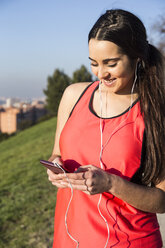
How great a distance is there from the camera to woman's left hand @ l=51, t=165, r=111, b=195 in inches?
59.8

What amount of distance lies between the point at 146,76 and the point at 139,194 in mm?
657

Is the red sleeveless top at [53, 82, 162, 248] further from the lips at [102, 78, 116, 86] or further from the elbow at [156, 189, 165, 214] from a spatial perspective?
the lips at [102, 78, 116, 86]

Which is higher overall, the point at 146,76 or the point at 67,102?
the point at 146,76

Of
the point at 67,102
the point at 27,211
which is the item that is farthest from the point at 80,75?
the point at 67,102

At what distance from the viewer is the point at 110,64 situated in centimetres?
166

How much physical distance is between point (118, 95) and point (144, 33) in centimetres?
37

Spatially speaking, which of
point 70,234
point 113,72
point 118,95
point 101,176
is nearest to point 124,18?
point 113,72

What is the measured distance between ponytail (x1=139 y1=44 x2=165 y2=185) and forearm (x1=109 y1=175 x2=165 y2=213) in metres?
0.07

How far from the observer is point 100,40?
1637 millimetres

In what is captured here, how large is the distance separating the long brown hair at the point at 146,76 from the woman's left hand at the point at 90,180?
0.27 m

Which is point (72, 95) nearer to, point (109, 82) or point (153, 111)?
point (109, 82)

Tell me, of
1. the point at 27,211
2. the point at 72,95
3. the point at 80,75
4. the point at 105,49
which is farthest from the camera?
the point at 80,75

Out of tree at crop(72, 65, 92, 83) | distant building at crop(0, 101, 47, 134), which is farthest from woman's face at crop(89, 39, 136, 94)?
distant building at crop(0, 101, 47, 134)

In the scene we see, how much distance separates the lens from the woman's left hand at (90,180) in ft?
4.98
